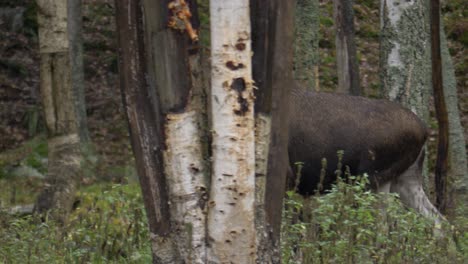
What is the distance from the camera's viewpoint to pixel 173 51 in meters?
6.09

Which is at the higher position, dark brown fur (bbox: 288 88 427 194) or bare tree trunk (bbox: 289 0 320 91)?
bare tree trunk (bbox: 289 0 320 91)

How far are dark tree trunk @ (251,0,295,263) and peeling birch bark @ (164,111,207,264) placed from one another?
15.3 inches

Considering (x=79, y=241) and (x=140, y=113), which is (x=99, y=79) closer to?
(x=79, y=241)

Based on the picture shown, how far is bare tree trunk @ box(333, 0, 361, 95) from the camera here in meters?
16.1

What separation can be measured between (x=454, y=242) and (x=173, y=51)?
3.12m

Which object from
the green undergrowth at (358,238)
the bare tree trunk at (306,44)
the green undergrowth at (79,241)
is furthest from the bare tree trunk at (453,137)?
the green undergrowth at (79,241)

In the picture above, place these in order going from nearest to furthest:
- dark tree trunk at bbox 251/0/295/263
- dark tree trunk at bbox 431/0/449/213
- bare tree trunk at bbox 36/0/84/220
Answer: dark tree trunk at bbox 251/0/295/263
bare tree trunk at bbox 36/0/84/220
dark tree trunk at bbox 431/0/449/213

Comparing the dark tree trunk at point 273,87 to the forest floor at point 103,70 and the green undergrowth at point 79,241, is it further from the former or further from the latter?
the forest floor at point 103,70

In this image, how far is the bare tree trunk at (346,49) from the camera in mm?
16109

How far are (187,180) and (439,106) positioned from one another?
267 inches

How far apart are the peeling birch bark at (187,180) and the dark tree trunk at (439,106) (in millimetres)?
6242

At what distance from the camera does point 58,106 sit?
11.0 metres

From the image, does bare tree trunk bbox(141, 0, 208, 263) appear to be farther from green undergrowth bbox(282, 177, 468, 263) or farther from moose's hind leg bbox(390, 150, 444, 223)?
moose's hind leg bbox(390, 150, 444, 223)

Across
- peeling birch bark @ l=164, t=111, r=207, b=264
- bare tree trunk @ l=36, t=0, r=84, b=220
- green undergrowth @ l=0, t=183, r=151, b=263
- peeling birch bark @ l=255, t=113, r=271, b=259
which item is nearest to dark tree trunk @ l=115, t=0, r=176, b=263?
peeling birch bark @ l=164, t=111, r=207, b=264
